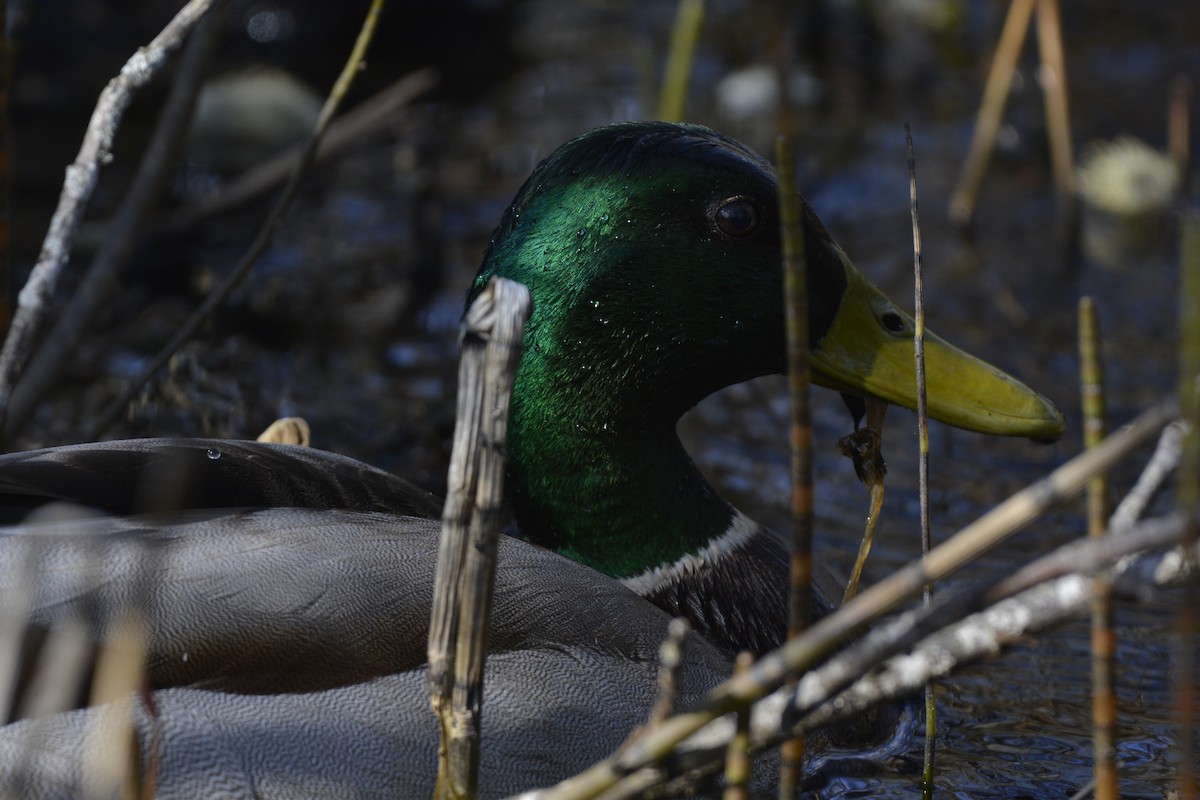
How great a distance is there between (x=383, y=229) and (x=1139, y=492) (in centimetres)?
519

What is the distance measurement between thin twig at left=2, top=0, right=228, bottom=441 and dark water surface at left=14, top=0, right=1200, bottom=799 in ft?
2.95

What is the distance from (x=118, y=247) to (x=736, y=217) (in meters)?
1.69

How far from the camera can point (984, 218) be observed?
6742 mm

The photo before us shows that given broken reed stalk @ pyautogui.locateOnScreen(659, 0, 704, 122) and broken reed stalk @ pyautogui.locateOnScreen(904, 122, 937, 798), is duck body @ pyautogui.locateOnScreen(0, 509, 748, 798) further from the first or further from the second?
broken reed stalk @ pyautogui.locateOnScreen(659, 0, 704, 122)

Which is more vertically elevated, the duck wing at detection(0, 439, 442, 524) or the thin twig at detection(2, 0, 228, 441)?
the thin twig at detection(2, 0, 228, 441)

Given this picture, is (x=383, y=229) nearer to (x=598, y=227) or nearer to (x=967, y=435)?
(x=967, y=435)

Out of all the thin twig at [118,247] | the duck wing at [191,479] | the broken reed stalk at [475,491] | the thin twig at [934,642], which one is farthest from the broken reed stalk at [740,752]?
the thin twig at [118,247]

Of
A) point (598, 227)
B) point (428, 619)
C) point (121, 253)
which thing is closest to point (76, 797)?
point (428, 619)

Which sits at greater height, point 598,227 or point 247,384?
point 247,384

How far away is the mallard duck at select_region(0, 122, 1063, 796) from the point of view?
2473mm

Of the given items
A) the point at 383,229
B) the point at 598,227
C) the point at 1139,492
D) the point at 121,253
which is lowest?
the point at 1139,492

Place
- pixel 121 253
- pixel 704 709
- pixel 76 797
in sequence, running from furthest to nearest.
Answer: pixel 121 253, pixel 76 797, pixel 704 709

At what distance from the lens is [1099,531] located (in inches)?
76.2

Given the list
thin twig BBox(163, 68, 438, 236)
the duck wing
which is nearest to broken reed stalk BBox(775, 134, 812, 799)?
the duck wing
